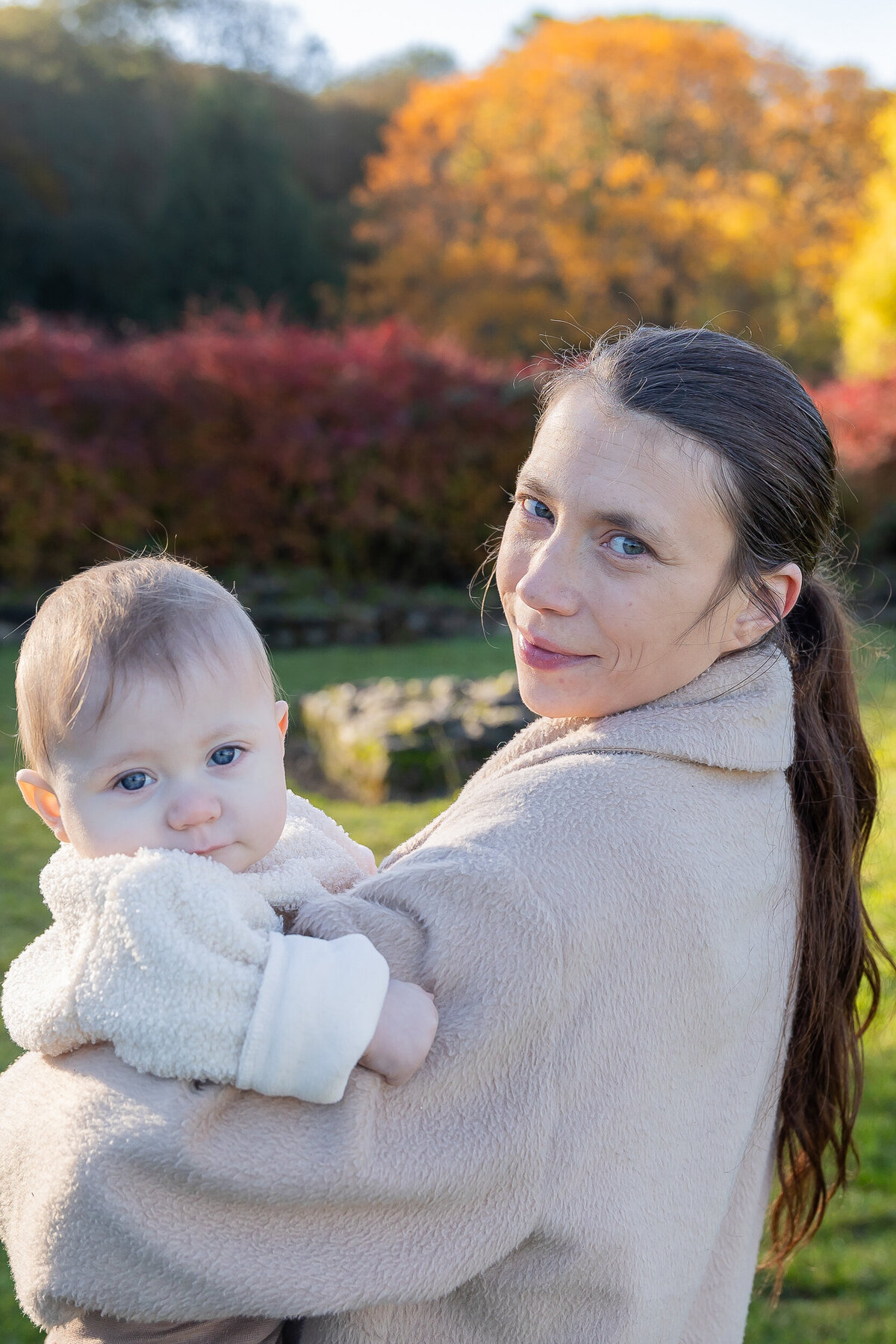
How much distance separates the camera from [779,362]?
4.69 feet

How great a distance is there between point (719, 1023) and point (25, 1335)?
2159mm

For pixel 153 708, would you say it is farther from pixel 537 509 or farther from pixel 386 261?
pixel 386 261

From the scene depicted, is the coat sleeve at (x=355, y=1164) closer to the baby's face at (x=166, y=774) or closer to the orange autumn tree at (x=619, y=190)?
the baby's face at (x=166, y=774)

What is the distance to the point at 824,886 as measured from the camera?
1.45m

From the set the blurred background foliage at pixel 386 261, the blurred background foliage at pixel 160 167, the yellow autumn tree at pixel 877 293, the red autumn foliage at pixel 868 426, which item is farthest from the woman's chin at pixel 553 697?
the blurred background foliage at pixel 160 167

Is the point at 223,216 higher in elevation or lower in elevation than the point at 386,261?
higher

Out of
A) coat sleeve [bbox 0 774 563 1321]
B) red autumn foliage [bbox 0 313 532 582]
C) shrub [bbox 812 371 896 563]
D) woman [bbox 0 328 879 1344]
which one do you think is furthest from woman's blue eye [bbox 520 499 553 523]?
shrub [bbox 812 371 896 563]

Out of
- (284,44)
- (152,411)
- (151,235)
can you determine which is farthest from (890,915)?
(284,44)

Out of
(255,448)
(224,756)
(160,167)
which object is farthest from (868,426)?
(160,167)

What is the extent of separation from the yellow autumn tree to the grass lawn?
12413 mm

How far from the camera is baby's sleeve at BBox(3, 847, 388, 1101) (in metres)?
1.05

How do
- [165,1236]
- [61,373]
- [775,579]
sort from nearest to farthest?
1. [165,1236]
2. [775,579]
3. [61,373]

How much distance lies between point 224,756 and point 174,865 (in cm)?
20

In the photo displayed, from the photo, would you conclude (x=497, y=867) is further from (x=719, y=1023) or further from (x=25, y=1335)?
(x=25, y=1335)
